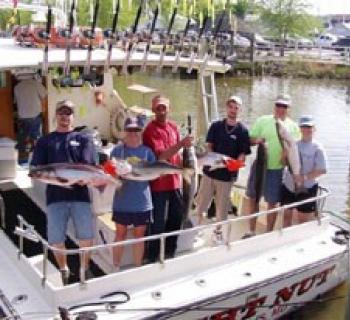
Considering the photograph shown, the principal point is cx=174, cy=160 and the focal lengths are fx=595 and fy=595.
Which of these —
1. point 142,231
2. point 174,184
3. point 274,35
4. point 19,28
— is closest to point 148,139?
point 174,184

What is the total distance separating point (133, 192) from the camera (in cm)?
557

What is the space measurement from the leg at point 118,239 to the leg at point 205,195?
1.41 metres

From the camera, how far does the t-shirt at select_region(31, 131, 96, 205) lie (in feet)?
17.4

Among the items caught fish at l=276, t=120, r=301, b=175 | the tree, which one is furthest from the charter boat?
the tree

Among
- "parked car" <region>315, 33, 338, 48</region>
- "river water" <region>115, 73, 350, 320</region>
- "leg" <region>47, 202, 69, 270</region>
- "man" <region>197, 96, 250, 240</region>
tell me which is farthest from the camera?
"parked car" <region>315, 33, 338, 48</region>

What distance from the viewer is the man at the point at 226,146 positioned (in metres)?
6.49

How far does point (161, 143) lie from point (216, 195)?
1.34m

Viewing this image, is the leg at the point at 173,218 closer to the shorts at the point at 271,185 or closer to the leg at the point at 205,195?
the leg at the point at 205,195

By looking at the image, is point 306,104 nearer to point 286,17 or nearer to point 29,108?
point 286,17

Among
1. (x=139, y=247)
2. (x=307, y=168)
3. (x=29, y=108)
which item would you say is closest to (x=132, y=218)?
(x=139, y=247)

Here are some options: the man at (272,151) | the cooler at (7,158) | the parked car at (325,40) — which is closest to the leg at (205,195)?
the man at (272,151)

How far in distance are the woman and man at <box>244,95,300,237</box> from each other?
5.49 feet

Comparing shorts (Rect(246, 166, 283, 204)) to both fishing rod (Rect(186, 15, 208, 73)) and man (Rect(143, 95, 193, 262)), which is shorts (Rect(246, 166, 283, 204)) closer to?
man (Rect(143, 95, 193, 262))

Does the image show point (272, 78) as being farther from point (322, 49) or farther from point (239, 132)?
point (239, 132)
